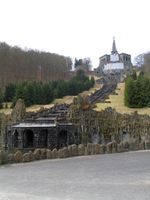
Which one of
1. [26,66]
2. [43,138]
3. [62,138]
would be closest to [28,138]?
[43,138]

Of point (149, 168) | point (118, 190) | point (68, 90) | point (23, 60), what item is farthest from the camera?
point (23, 60)

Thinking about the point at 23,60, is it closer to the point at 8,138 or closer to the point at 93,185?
the point at 8,138

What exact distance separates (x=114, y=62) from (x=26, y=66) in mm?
71210

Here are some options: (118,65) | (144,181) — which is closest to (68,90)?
(144,181)

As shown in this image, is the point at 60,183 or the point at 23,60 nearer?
the point at 60,183

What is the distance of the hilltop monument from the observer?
531 ft

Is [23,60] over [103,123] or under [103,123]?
over

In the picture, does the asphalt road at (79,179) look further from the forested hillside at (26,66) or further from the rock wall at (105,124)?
the forested hillside at (26,66)

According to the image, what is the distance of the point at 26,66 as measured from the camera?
104 metres

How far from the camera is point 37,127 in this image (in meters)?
38.3

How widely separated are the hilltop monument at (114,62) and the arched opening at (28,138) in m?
115

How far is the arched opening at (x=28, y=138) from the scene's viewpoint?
38719 mm

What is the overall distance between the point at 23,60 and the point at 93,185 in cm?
8794

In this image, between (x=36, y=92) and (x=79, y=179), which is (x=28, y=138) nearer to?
(x=79, y=179)
